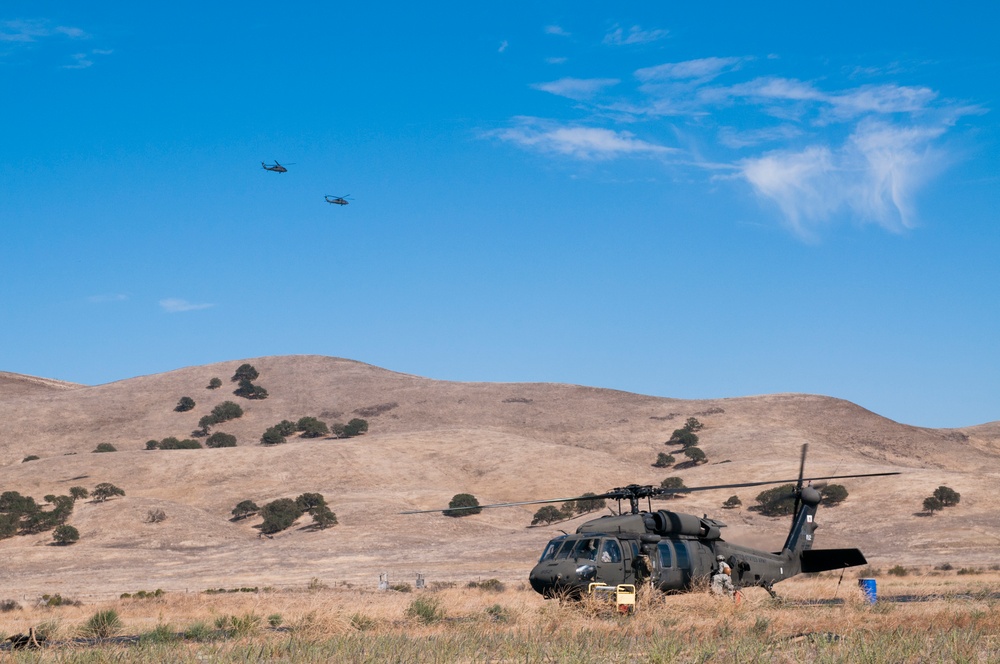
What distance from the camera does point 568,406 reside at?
4862 inches

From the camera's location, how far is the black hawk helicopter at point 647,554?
2052 centimetres

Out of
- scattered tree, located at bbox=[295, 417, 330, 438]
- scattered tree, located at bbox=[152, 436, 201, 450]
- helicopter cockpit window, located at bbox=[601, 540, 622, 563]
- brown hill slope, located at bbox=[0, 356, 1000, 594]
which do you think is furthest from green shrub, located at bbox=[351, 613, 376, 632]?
scattered tree, located at bbox=[295, 417, 330, 438]

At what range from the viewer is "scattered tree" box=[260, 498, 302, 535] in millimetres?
67062

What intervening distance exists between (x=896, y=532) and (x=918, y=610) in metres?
43.2

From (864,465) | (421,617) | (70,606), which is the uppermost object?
(864,465)

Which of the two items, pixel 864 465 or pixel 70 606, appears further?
pixel 864 465

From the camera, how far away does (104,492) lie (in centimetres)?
7156

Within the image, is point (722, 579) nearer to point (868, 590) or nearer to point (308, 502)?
point (868, 590)

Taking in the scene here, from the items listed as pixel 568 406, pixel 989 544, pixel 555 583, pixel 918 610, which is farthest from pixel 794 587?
pixel 568 406

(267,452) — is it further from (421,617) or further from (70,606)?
(421,617)

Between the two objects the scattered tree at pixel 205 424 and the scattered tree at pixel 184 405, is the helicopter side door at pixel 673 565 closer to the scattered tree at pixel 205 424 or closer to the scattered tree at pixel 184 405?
the scattered tree at pixel 205 424

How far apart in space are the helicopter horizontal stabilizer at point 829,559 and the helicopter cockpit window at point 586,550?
7.48 metres

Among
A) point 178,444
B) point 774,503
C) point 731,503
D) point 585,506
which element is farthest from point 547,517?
point 178,444

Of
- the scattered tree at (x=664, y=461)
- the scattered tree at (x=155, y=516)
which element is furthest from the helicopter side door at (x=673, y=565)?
the scattered tree at (x=664, y=461)
